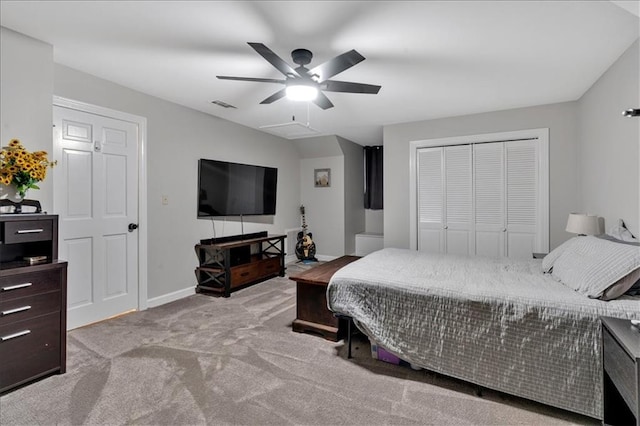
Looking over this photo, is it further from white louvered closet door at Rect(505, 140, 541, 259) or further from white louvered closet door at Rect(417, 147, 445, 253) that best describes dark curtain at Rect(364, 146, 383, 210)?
white louvered closet door at Rect(505, 140, 541, 259)

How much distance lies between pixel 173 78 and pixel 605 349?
3.81 metres

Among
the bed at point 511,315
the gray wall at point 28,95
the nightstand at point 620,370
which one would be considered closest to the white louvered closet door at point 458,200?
the bed at point 511,315

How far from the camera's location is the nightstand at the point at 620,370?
1210 mm

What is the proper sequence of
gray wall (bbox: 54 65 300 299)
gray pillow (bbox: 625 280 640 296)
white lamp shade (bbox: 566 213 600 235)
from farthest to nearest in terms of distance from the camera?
gray wall (bbox: 54 65 300 299), white lamp shade (bbox: 566 213 600 235), gray pillow (bbox: 625 280 640 296)

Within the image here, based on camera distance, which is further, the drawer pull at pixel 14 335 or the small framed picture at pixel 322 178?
the small framed picture at pixel 322 178

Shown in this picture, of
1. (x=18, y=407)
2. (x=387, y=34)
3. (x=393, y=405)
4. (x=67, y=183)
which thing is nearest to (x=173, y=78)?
(x=67, y=183)

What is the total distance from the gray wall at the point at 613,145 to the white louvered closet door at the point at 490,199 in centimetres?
85

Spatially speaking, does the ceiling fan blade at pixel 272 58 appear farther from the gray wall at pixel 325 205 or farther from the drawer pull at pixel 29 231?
the gray wall at pixel 325 205

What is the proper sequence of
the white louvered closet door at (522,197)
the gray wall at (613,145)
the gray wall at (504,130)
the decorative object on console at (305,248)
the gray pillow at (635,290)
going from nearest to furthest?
the gray pillow at (635,290) → the gray wall at (613,145) → the gray wall at (504,130) → the white louvered closet door at (522,197) → the decorative object on console at (305,248)

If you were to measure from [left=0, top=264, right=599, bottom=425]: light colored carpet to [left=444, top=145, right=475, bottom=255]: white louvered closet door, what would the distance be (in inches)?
96.3

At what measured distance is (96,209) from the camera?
10.4 feet

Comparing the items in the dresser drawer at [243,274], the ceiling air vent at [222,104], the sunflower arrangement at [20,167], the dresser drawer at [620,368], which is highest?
the ceiling air vent at [222,104]

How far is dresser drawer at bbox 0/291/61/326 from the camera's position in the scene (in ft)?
6.54

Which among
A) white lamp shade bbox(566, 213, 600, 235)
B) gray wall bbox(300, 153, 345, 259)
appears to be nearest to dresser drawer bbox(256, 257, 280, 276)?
gray wall bbox(300, 153, 345, 259)
